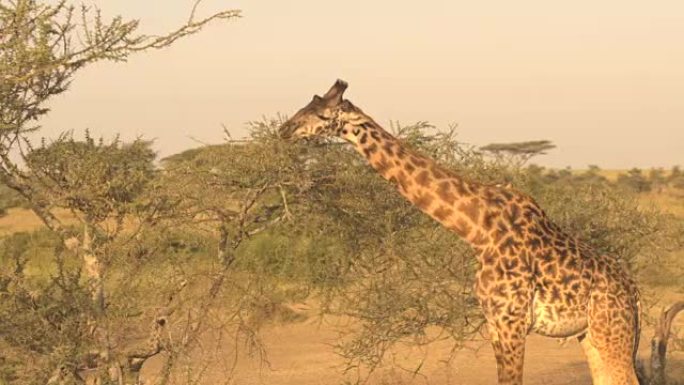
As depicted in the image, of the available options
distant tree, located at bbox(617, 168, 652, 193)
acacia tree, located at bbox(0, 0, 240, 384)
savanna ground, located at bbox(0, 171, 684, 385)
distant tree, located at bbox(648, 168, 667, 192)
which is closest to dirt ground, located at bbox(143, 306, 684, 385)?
savanna ground, located at bbox(0, 171, 684, 385)

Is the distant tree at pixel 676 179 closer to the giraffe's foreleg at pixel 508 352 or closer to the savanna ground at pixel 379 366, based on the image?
the savanna ground at pixel 379 366

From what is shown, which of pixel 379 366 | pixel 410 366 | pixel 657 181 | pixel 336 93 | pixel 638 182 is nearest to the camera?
pixel 336 93

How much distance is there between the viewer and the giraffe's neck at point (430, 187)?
6.79 meters

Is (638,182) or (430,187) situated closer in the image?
(430,187)

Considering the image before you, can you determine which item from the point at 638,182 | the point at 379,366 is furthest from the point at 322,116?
the point at 638,182

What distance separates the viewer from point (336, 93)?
6.54 m

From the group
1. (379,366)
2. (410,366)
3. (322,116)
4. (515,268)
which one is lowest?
(410,366)

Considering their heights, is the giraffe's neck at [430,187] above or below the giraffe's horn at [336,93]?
below

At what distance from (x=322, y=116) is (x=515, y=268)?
152 cm

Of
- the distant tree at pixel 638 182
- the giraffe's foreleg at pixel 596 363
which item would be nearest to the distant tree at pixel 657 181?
the distant tree at pixel 638 182

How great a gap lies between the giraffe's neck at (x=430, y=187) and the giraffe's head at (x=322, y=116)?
21cm

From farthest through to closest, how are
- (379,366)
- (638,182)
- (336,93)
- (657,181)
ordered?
(657,181), (638,182), (379,366), (336,93)

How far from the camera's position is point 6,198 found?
26.6 feet

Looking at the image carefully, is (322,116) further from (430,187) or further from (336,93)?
(430,187)
